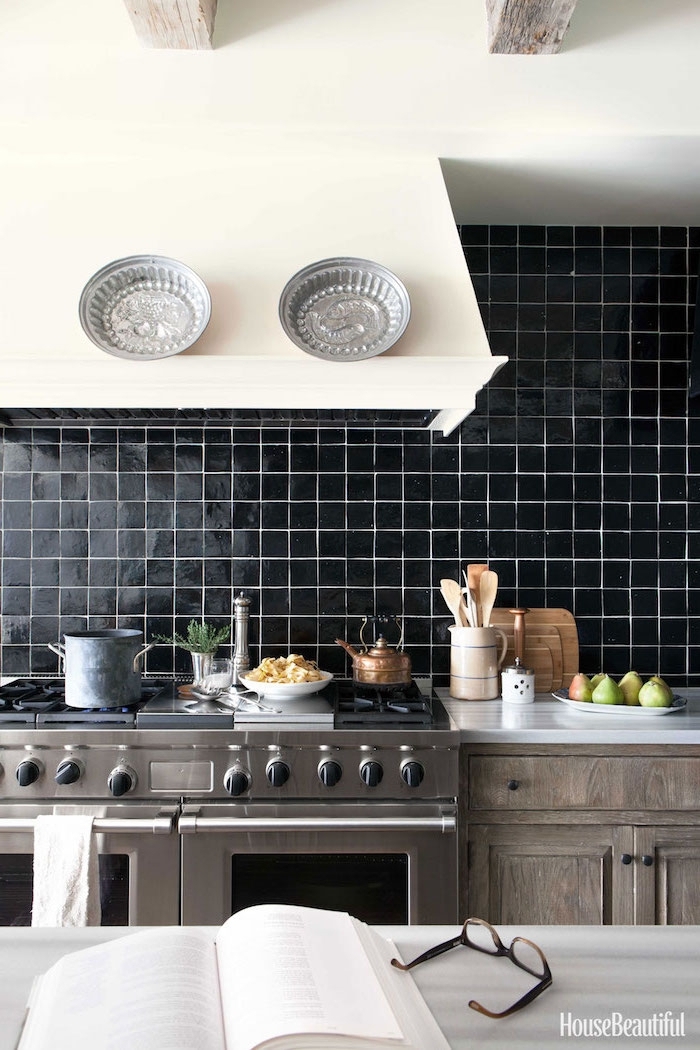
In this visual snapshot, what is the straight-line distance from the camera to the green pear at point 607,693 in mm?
2303

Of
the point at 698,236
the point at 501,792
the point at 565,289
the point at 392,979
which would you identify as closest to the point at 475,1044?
the point at 392,979

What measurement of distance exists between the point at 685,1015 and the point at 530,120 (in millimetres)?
2051

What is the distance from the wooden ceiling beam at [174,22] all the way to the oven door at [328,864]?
187cm

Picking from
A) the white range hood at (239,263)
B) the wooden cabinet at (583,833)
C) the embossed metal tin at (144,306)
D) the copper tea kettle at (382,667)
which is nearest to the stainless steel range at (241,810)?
the wooden cabinet at (583,833)

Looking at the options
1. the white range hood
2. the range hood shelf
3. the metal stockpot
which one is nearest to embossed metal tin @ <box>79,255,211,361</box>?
the white range hood

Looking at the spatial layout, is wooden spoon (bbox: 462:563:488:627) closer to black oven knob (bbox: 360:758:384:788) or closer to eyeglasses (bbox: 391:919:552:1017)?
black oven knob (bbox: 360:758:384:788)

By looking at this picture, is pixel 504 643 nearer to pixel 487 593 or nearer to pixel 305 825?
pixel 487 593

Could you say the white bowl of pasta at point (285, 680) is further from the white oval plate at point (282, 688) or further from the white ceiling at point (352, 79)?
the white ceiling at point (352, 79)

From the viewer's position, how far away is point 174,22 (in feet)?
6.37

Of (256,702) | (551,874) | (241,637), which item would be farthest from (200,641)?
(551,874)

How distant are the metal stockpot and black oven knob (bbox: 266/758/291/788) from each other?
49 cm

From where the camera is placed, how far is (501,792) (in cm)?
213

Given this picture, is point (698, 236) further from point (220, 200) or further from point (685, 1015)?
point (685, 1015)

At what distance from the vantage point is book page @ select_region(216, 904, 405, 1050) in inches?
26.3
